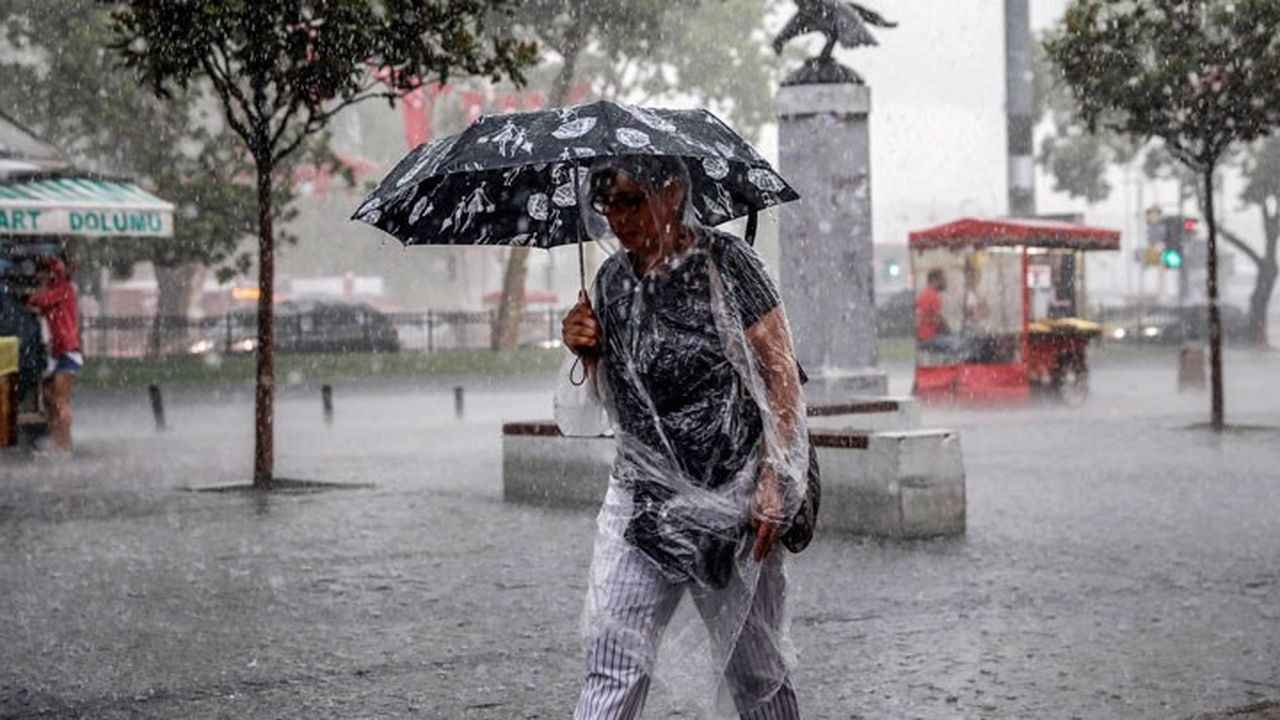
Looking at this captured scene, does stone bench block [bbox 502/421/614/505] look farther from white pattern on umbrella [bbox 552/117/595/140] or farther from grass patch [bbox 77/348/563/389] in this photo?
grass patch [bbox 77/348/563/389]

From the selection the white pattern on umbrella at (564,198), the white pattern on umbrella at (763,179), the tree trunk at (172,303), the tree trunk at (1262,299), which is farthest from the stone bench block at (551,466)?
the tree trunk at (1262,299)

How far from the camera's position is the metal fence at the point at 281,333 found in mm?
42969

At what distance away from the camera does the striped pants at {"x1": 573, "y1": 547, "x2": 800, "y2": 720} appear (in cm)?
448

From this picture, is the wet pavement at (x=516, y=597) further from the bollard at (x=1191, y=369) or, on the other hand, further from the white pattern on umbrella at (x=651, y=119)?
the bollard at (x=1191, y=369)

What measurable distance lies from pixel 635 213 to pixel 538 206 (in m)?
0.76

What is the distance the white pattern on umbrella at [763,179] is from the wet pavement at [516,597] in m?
1.41

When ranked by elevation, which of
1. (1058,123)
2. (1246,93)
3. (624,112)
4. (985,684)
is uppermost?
→ (1058,123)

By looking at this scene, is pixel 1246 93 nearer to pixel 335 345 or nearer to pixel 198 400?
pixel 198 400

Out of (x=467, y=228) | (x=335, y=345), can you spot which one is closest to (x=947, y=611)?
(x=467, y=228)

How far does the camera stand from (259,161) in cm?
1523

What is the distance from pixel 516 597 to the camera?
30.5 feet

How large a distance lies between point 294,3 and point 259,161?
161 centimetres

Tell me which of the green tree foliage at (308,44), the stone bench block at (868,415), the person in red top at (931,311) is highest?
the green tree foliage at (308,44)

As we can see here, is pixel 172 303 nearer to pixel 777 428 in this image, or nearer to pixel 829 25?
pixel 829 25
